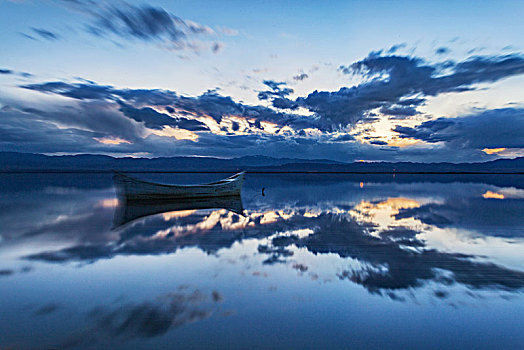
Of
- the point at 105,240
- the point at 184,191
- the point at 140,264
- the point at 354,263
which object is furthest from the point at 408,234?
the point at 184,191

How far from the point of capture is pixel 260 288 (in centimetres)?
659

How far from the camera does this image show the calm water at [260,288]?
466cm

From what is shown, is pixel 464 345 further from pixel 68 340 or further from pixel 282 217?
pixel 282 217

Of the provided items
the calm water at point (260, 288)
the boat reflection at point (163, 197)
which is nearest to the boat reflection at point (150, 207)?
the boat reflection at point (163, 197)

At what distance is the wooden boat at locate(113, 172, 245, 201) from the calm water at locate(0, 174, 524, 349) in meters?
9.02

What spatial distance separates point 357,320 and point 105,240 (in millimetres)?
10359

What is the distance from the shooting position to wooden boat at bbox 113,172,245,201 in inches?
851

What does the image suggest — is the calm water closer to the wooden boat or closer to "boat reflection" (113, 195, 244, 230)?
"boat reflection" (113, 195, 244, 230)

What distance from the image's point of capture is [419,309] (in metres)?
5.57

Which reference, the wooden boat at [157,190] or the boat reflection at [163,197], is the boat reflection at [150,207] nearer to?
the boat reflection at [163,197]

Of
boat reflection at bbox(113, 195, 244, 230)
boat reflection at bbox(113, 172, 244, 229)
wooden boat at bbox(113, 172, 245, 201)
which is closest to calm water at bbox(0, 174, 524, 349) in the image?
boat reflection at bbox(113, 195, 244, 230)

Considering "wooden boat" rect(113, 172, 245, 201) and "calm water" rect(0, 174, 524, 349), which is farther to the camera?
"wooden boat" rect(113, 172, 245, 201)

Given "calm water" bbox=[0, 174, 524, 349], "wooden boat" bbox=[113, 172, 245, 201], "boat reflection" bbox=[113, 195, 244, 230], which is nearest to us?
"calm water" bbox=[0, 174, 524, 349]

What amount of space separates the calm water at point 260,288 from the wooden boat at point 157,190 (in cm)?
902
